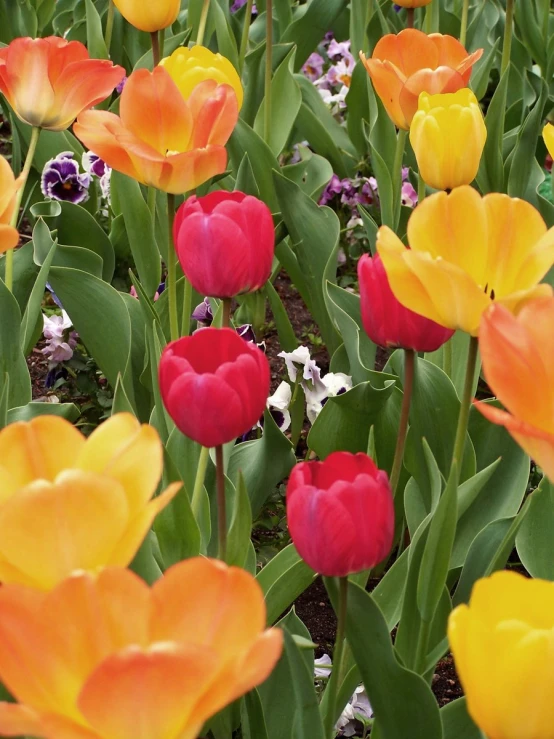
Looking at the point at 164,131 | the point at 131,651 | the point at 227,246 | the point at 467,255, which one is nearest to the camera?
the point at 131,651

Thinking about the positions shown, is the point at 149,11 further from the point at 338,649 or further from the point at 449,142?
the point at 338,649

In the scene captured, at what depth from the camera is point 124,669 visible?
496 mm

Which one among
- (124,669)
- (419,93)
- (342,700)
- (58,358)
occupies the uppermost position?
(124,669)

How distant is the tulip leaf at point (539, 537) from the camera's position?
4.01 ft

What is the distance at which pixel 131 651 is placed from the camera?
0.50m

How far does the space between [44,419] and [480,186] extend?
1.82 m

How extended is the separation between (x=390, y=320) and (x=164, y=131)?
51cm

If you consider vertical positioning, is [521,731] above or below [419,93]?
above

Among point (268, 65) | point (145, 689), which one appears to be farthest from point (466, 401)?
point (268, 65)

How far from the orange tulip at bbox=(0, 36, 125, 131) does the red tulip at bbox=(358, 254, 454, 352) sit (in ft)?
2.15

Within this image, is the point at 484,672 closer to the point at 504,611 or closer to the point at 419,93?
the point at 504,611

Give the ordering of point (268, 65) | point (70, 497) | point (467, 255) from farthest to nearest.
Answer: point (268, 65), point (467, 255), point (70, 497)

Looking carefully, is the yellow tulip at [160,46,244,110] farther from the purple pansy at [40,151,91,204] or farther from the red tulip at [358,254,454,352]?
the red tulip at [358,254,454,352]

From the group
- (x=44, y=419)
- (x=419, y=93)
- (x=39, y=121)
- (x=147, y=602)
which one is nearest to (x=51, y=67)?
(x=39, y=121)
